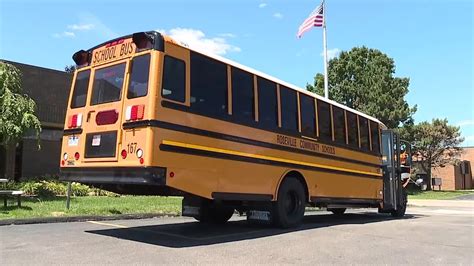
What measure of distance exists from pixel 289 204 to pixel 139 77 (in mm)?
4677

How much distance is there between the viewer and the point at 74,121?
942cm

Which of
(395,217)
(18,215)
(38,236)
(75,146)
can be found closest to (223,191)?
(75,146)

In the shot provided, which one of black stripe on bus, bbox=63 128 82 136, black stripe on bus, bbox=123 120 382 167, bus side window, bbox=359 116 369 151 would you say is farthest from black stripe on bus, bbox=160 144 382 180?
bus side window, bbox=359 116 369 151

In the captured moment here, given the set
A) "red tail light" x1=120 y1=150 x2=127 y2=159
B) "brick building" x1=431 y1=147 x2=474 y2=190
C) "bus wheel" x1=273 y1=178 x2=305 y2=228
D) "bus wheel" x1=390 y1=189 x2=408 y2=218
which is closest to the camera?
"red tail light" x1=120 y1=150 x2=127 y2=159

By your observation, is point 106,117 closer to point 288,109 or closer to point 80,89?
point 80,89

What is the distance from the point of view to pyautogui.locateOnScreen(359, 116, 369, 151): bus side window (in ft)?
47.3

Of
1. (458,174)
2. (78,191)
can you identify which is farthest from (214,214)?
(458,174)

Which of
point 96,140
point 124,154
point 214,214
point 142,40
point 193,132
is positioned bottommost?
point 214,214

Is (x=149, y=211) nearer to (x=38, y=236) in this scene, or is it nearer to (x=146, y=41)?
(x=38, y=236)

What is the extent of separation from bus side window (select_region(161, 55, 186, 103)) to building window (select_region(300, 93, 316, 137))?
3.98m

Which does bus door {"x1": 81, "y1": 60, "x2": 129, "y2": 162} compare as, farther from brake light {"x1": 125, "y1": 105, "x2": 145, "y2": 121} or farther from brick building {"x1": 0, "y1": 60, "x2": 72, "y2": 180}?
brick building {"x1": 0, "y1": 60, "x2": 72, "y2": 180}

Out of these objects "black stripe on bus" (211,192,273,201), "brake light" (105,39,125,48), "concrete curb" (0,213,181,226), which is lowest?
"concrete curb" (0,213,181,226)

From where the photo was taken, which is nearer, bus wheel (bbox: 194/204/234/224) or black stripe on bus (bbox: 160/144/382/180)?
black stripe on bus (bbox: 160/144/382/180)

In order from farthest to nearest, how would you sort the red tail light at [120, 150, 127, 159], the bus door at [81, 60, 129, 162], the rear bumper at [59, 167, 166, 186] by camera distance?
the bus door at [81, 60, 129, 162] < the red tail light at [120, 150, 127, 159] < the rear bumper at [59, 167, 166, 186]
